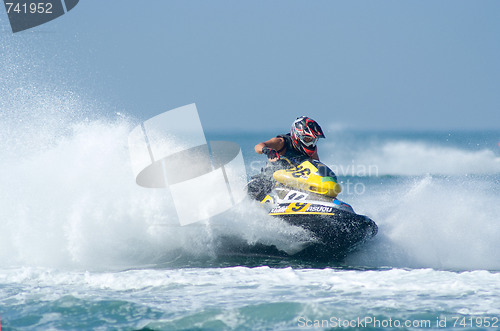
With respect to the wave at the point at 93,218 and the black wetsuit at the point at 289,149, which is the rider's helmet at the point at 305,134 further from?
the wave at the point at 93,218

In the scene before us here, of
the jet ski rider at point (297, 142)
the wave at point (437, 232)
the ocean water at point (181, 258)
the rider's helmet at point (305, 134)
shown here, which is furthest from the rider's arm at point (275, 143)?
the wave at point (437, 232)

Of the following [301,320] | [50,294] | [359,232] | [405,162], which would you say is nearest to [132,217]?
[50,294]

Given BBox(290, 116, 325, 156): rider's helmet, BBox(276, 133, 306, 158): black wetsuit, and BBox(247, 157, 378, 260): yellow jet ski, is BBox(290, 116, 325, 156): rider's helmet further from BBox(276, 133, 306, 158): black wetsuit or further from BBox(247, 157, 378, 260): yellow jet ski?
BBox(247, 157, 378, 260): yellow jet ski

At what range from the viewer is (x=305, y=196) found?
6.71m

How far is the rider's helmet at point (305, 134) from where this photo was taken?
706 cm

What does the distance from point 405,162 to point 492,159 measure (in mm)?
4669

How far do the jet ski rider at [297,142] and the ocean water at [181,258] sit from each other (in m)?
0.86

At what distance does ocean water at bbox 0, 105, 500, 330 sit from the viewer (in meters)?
4.18

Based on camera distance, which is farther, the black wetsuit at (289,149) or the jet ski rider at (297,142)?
the black wetsuit at (289,149)

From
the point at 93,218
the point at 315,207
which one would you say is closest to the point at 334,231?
the point at 315,207

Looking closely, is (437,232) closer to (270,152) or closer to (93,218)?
(270,152)

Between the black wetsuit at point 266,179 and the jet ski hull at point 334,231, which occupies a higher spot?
the black wetsuit at point 266,179

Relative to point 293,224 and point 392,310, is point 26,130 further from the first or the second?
point 392,310

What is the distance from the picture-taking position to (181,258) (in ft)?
21.8
